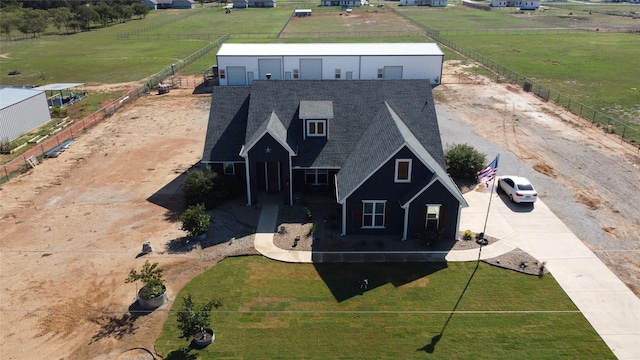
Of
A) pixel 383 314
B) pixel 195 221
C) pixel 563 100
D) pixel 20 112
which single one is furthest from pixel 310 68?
pixel 383 314

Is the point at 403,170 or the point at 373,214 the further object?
the point at 373,214

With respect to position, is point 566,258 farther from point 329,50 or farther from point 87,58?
point 87,58

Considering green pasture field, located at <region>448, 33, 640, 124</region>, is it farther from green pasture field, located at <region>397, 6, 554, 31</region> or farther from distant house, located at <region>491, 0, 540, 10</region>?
distant house, located at <region>491, 0, 540, 10</region>

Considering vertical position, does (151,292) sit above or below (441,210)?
below

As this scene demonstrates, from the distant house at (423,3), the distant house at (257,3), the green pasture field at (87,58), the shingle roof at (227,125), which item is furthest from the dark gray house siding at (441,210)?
the distant house at (423,3)

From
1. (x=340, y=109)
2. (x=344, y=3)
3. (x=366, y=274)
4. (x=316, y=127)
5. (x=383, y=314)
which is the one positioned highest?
(x=344, y=3)

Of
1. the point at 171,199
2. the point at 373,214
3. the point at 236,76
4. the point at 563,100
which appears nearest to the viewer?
the point at 373,214

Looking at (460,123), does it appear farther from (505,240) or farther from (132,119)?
(132,119)

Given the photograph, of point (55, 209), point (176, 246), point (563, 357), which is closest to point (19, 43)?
point (55, 209)
